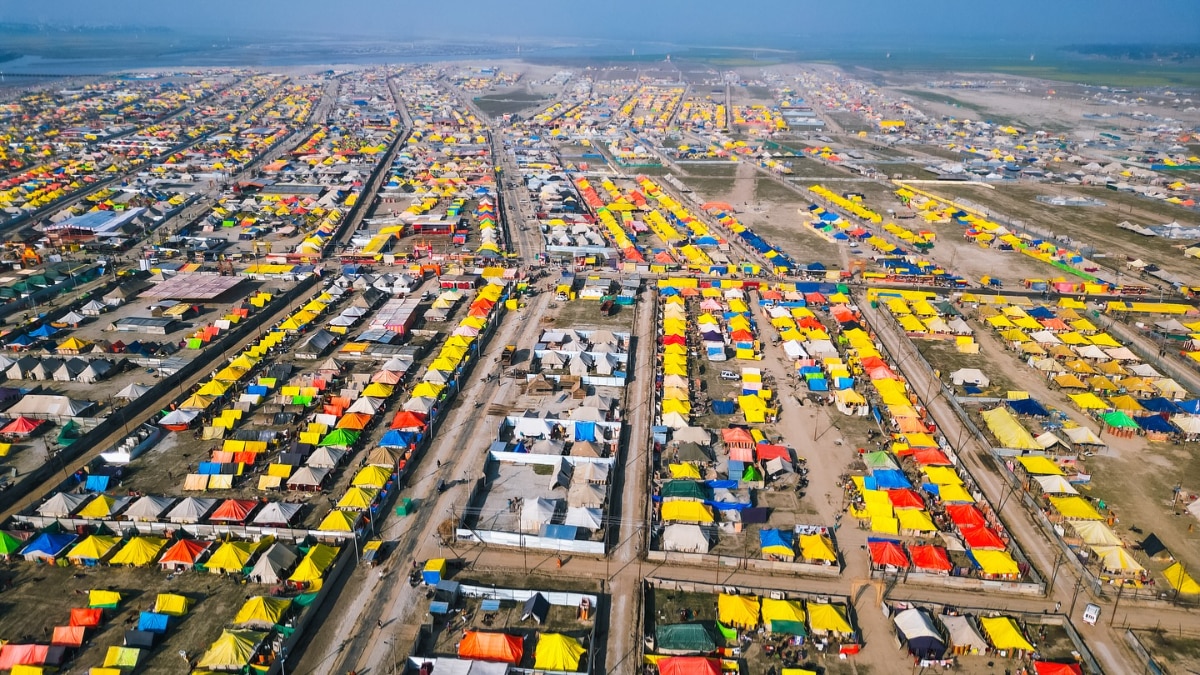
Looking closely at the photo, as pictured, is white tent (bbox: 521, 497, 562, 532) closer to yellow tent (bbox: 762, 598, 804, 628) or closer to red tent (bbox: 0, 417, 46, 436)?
yellow tent (bbox: 762, 598, 804, 628)

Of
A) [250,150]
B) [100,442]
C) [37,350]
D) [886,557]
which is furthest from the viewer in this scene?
[250,150]

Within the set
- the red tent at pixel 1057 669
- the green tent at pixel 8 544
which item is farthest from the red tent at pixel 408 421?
the red tent at pixel 1057 669

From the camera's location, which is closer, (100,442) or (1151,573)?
(1151,573)

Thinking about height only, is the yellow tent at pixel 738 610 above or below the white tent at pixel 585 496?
below

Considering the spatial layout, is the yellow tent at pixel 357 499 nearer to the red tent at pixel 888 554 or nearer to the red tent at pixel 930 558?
the red tent at pixel 888 554

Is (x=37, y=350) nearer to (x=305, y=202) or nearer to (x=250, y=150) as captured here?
(x=305, y=202)

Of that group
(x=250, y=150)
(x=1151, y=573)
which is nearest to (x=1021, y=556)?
(x=1151, y=573)

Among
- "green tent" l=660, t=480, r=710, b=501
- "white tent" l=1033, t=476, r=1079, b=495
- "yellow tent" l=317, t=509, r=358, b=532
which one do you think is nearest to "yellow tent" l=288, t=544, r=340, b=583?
"yellow tent" l=317, t=509, r=358, b=532
